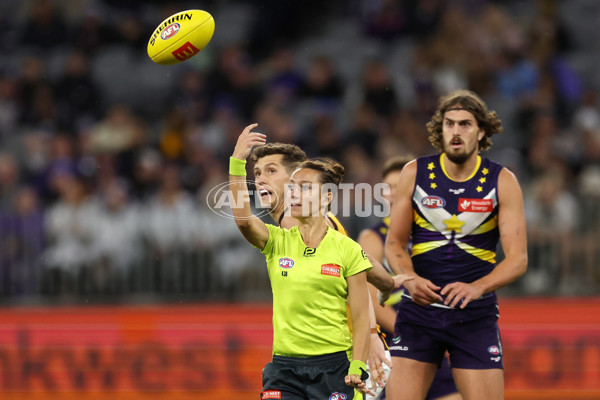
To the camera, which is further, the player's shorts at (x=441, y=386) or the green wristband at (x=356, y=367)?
the player's shorts at (x=441, y=386)

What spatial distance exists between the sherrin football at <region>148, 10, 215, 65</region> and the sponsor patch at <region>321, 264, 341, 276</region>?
227 cm

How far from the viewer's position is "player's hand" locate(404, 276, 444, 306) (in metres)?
5.98

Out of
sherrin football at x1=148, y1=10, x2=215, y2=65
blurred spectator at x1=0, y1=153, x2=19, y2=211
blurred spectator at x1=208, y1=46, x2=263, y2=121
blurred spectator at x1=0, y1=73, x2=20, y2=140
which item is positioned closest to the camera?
sherrin football at x1=148, y1=10, x2=215, y2=65

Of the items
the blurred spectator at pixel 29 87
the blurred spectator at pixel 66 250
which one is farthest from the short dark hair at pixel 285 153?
the blurred spectator at pixel 29 87

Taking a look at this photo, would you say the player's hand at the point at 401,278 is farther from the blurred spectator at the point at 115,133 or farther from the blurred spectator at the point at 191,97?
the blurred spectator at the point at 191,97

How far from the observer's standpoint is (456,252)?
6113 millimetres

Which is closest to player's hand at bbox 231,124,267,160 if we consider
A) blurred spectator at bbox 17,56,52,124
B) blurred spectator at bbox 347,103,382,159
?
blurred spectator at bbox 347,103,382,159

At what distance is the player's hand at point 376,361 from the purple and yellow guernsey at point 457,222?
2.13 feet

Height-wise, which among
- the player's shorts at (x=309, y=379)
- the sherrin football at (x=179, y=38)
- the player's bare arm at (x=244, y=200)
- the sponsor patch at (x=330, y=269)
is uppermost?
the sherrin football at (x=179, y=38)

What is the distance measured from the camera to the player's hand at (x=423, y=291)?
236 inches

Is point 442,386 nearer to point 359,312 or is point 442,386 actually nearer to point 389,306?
point 389,306

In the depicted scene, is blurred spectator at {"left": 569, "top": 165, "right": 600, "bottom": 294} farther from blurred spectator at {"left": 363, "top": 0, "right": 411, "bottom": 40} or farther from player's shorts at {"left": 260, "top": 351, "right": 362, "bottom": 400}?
player's shorts at {"left": 260, "top": 351, "right": 362, "bottom": 400}

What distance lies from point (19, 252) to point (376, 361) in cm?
692

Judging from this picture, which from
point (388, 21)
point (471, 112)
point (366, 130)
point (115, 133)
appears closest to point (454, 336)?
point (471, 112)
